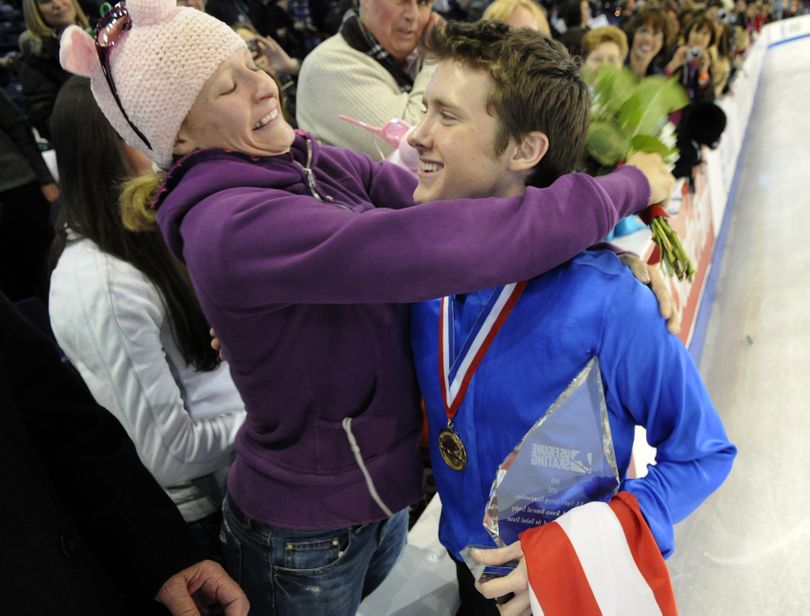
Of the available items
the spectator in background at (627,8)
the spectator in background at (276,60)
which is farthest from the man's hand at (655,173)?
the spectator in background at (627,8)

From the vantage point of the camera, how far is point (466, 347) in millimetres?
987

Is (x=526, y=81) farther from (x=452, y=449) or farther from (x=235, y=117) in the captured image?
(x=452, y=449)

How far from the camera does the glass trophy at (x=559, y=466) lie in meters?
0.90

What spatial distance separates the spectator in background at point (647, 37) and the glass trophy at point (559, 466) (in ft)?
11.6

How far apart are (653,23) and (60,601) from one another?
4226 mm

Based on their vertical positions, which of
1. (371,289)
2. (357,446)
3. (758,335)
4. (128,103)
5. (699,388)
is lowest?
(758,335)

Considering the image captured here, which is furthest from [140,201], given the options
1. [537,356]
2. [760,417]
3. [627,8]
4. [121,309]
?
[627,8]

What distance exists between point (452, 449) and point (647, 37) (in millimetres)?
3754

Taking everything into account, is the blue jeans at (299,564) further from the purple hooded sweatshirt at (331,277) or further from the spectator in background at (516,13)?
the spectator in background at (516,13)

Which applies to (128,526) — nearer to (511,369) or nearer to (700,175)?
(511,369)

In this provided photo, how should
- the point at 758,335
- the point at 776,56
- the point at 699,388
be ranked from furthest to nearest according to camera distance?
the point at 776,56
the point at 758,335
the point at 699,388

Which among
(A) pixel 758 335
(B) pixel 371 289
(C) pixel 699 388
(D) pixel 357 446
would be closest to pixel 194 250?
(B) pixel 371 289

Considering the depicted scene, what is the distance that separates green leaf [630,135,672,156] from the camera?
977 millimetres

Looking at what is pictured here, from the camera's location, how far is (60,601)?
769mm
